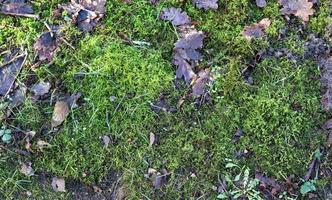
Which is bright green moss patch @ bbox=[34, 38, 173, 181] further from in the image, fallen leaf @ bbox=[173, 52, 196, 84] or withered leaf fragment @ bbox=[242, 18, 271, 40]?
withered leaf fragment @ bbox=[242, 18, 271, 40]

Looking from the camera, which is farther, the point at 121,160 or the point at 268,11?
the point at 268,11

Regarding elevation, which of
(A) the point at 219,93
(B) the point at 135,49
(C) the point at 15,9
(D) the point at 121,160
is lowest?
(D) the point at 121,160

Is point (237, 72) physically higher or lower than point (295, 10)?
lower

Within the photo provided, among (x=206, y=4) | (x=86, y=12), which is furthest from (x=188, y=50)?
(x=86, y=12)

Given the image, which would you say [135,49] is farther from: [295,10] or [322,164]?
[322,164]

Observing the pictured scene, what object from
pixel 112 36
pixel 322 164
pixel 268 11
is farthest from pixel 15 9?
pixel 322 164

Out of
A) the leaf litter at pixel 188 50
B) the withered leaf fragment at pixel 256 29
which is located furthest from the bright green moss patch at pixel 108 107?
the withered leaf fragment at pixel 256 29

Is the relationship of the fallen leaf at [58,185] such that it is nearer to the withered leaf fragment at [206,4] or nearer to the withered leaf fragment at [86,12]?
the withered leaf fragment at [86,12]
